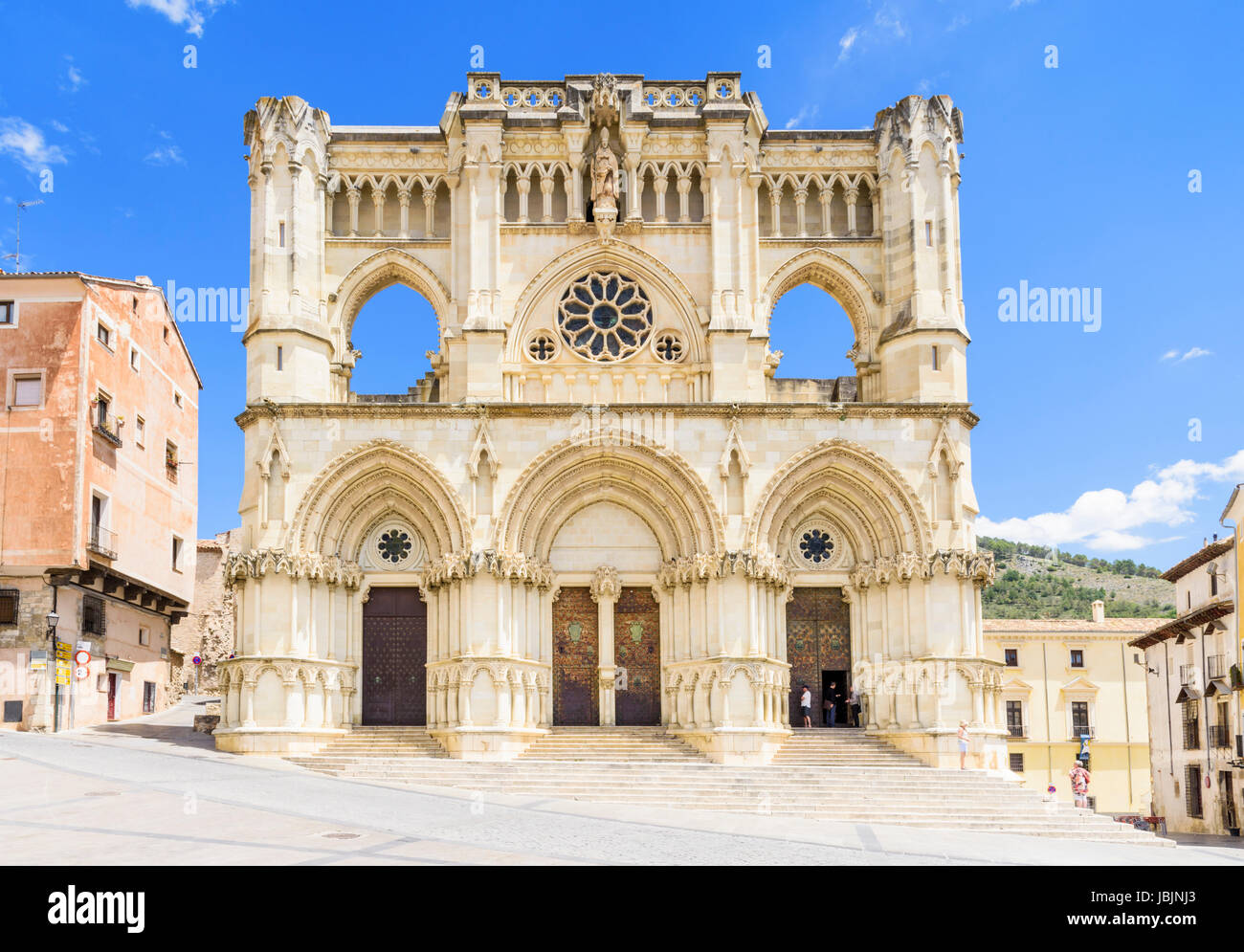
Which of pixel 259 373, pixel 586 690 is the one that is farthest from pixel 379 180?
pixel 586 690

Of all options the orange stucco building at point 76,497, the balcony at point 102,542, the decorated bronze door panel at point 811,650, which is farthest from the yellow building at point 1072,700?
the balcony at point 102,542

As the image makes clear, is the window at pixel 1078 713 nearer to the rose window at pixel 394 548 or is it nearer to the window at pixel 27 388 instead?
the rose window at pixel 394 548

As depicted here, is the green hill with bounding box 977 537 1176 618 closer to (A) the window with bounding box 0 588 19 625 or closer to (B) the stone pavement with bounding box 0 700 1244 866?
(A) the window with bounding box 0 588 19 625

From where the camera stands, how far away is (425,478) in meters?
29.7

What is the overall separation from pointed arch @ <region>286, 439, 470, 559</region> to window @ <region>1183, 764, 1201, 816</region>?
93.3 ft

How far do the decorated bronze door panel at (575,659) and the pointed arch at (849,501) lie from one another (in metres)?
4.59

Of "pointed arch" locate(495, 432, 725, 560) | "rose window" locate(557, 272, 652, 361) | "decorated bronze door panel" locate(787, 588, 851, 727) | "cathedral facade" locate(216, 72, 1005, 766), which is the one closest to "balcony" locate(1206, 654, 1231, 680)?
"cathedral facade" locate(216, 72, 1005, 766)

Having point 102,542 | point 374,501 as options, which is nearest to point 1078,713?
point 374,501

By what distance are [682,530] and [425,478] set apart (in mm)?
5979

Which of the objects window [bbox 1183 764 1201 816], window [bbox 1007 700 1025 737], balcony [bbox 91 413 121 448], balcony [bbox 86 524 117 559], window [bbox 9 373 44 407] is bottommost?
window [bbox 1183 764 1201 816]

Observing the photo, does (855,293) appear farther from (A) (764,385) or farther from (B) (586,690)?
(B) (586,690)

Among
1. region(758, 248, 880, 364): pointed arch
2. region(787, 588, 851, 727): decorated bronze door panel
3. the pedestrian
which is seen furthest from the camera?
region(758, 248, 880, 364): pointed arch

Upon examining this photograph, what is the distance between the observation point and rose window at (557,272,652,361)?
31.9m

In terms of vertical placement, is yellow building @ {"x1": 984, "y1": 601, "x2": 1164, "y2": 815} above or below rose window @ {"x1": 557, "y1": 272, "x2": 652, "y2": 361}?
below
